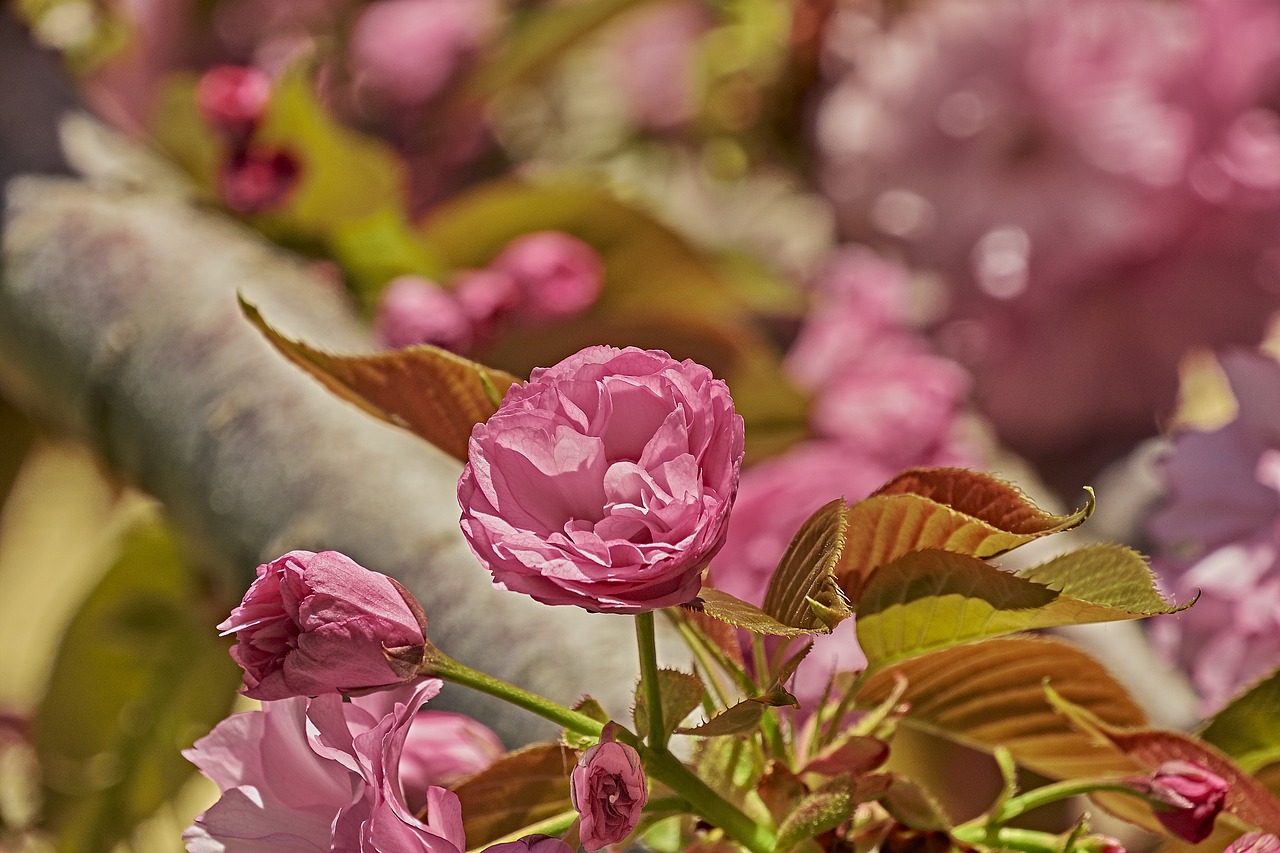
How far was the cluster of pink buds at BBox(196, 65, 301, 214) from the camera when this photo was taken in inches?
15.8

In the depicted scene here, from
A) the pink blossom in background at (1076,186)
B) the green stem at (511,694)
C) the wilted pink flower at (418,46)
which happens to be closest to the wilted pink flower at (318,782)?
the green stem at (511,694)

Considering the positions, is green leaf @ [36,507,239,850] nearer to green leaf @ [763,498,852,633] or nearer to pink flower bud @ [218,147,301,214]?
pink flower bud @ [218,147,301,214]

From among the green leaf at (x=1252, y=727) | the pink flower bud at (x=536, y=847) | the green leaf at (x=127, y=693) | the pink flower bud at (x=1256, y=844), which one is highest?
the pink flower bud at (x=1256, y=844)

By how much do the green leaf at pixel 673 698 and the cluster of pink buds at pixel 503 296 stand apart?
0.22m

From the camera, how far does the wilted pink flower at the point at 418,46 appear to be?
2.07ft

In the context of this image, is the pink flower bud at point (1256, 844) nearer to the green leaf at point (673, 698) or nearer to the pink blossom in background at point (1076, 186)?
the green leaf at point (673, 698)

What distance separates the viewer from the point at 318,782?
171 millimetres

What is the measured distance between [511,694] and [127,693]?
12.1 inches

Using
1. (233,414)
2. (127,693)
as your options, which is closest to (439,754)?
(233,414)

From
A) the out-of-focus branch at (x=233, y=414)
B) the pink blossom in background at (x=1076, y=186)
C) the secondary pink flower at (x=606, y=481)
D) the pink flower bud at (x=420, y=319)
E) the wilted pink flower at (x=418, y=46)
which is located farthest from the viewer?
the wilted pink flower at (x=418, y=46)

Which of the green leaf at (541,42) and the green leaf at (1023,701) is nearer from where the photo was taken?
the green leaf at (1023,701)

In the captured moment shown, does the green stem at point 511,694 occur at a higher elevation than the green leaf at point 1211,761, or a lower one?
higher

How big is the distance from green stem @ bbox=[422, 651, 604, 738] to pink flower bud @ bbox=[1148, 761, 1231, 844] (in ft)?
0.28

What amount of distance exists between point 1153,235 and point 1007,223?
0.19 ft
